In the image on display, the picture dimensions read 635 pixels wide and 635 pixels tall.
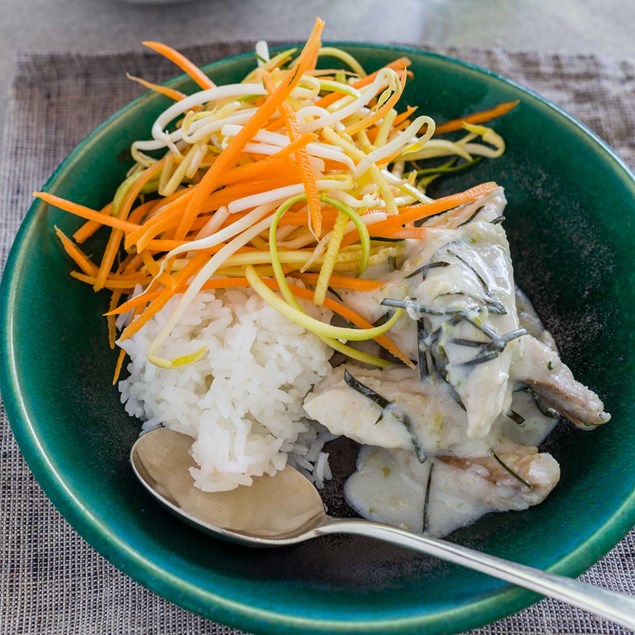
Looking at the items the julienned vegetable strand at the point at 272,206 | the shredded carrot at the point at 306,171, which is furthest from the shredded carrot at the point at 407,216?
the shredded carrot at the point at 306,171

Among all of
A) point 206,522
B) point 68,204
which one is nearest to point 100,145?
point 68,204

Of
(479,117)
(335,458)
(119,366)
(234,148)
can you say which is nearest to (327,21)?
(479,117)

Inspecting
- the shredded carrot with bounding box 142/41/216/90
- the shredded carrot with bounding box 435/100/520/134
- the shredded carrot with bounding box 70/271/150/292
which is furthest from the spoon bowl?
the shredded carrot with bounding box 435/100/520/134

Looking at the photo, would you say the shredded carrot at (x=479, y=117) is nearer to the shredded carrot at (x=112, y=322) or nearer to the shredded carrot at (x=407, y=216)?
the shredded carrot at (x=407, y=216)

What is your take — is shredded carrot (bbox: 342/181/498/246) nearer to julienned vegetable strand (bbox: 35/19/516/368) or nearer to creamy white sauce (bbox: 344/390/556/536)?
julienned vegetable strand (bbox: 35/19/516/368)

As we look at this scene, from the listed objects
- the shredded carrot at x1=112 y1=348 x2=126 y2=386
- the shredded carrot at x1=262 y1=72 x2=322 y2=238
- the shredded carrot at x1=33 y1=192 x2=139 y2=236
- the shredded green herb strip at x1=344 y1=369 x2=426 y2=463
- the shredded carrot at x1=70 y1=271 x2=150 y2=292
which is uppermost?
the shredded carrot at x1=262 y1=72 x2=322 y2=238

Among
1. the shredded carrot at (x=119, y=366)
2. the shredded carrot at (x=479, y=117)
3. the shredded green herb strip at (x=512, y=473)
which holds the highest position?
the shredded carrot at (x=479, y=117)
